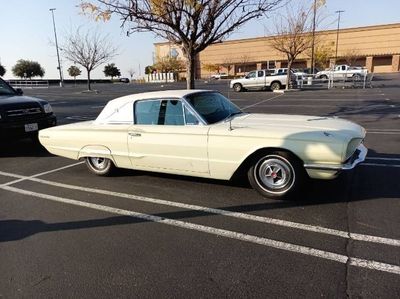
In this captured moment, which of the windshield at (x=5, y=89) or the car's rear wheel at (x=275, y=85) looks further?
the car's rear wheel at (x=275, y=85)

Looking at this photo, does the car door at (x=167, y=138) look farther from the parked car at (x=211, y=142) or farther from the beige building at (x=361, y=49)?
the beige building at (x=361, y=49)

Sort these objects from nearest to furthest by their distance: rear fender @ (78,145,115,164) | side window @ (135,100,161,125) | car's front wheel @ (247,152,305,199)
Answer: car's front wheel @ (247,152,305,199), side window @ (135,100,161,125), rear fender @ (78,145,115,164)

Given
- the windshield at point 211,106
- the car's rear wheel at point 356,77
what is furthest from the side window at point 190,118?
the car's rear wheel at point 356,77

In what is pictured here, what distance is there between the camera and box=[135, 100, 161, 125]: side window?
5480 millimetres

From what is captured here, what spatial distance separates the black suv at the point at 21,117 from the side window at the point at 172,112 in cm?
417

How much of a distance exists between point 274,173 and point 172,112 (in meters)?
1.72

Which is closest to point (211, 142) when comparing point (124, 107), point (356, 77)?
point (124, 107)

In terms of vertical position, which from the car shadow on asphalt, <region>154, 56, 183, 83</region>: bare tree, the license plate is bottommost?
the car shadow on asphalt

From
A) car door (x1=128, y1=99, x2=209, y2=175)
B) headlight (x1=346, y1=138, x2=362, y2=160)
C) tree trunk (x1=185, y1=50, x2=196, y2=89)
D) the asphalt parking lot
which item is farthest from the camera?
tree trunk (x1=185, y1=50, x2=196, y2=89)

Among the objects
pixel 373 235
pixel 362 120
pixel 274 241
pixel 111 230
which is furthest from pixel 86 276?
pixel 362 120

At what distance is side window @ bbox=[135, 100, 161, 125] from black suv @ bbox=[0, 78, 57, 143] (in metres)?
3.71

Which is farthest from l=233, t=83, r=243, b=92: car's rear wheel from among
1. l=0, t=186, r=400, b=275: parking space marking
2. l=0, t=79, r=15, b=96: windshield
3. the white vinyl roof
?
l=0, t=186, r=400, b=275: parking space marking

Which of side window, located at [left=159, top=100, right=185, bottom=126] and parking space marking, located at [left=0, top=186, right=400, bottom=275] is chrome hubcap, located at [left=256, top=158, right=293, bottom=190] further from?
side window, located at [left=159, top=100, right=185, bottom=126]

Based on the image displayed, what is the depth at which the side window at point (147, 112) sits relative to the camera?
5480mm
